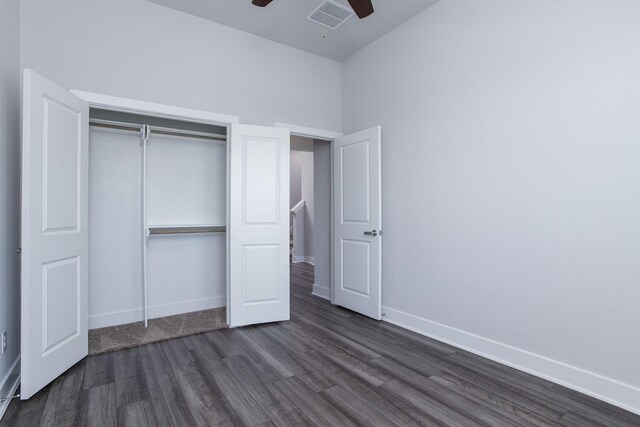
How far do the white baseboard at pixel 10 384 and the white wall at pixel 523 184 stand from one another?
10.4ft

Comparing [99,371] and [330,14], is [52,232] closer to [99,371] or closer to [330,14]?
[99,371]

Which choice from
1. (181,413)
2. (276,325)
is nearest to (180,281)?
(276,325)

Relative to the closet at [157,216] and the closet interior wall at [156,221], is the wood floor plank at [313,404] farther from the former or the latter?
the closet interior wall at [156,221]

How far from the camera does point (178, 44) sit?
3.27 metres

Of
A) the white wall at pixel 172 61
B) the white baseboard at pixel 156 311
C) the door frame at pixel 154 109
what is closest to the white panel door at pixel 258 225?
the door frame at pixel 154 109

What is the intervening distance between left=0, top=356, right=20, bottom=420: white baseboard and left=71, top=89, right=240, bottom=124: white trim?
2.13 meters

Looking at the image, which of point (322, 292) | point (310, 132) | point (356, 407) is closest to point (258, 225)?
point (310, 132)

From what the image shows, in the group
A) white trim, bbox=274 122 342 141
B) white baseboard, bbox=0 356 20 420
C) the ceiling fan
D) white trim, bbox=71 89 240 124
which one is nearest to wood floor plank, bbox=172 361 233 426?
white baseboard, bbox=0 356 20 420

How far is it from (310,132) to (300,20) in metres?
1.21

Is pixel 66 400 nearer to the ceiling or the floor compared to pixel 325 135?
nearer to the floor

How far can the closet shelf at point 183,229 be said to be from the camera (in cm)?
353

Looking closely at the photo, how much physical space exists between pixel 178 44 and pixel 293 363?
317cm

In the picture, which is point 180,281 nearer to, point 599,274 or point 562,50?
point 599,274

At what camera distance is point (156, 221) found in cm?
374
